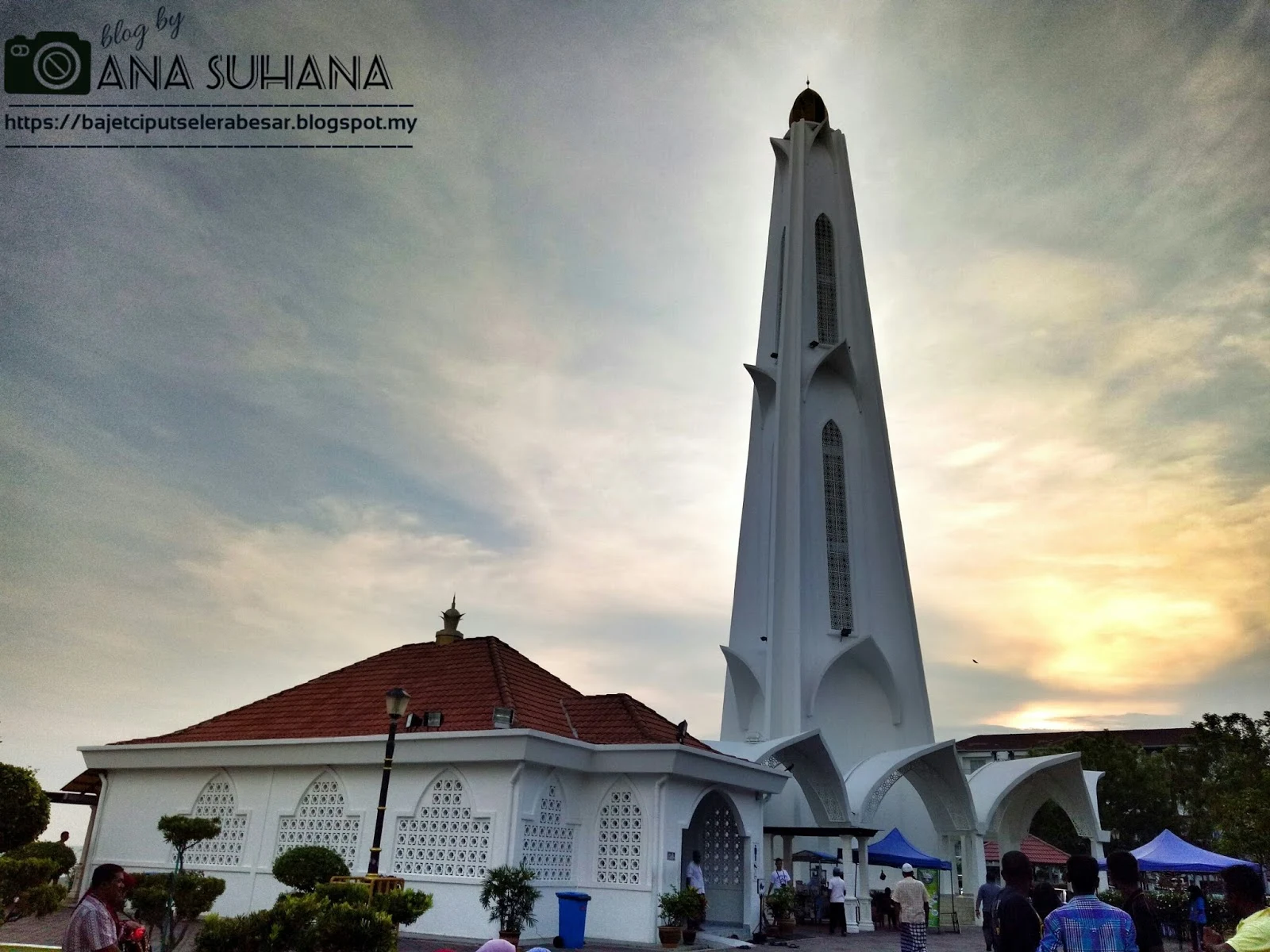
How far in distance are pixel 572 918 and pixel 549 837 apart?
1530 millimetres

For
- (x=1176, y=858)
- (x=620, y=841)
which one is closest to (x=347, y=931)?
(x=620, y=841)

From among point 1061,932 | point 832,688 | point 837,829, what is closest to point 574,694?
point 837,829

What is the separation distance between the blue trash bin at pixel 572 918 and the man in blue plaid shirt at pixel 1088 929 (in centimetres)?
1014

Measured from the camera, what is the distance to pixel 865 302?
41.8m

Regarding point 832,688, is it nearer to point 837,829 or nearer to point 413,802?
point 837,829

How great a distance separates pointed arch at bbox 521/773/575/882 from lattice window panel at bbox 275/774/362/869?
10.0ft

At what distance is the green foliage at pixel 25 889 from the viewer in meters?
10.9

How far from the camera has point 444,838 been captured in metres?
15.2

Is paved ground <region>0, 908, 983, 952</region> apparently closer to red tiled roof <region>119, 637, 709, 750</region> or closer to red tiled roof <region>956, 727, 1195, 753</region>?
red tiled roof <region>119, 637, 709, 750</region>

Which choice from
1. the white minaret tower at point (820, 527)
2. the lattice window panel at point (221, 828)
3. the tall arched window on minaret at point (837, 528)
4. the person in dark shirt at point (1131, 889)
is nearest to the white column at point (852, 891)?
the white minaret tower at point (820, 527)

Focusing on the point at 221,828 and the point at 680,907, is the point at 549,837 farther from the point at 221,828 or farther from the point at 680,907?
the point at 221,828

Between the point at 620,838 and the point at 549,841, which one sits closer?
the point at 549,841

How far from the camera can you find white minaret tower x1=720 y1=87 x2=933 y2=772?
35.3 m

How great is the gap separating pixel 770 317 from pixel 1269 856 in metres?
26.3
